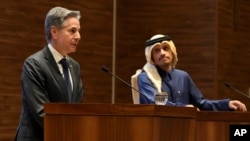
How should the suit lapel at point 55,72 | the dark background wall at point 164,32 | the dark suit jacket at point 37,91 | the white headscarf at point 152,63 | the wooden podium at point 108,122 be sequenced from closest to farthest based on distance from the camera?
the wooden podium at point 108,122
the dark suit jacket at point 37,91
the suit lapel at point 55,72
the white headscarf at point 152,63
the dark background wall at point 164,32

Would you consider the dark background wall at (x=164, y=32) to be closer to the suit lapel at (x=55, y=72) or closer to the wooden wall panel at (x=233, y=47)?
the wooden wall panel at (x=233, y=47)

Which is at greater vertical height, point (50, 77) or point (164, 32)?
point (164, 32)

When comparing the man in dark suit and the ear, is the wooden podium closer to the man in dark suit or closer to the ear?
the man in dark suit

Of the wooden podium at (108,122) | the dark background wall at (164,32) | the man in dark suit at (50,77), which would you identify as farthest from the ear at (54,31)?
the dark background wall at (164,32)

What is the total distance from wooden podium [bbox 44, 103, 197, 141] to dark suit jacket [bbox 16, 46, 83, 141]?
29 cm

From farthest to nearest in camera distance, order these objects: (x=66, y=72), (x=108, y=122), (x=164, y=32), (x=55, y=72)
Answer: (x=164, y=32), (x=66, y=72), (x=55, y=72), (x=108, y=122)

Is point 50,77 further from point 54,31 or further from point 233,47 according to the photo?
point 233,47

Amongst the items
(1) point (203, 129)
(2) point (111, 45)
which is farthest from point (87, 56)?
(1) point (203, 129)

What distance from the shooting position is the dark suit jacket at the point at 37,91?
3.59m

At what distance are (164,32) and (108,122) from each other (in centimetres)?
412

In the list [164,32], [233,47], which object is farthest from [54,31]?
[233,47]

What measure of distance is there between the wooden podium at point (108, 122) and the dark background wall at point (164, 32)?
10.6ft

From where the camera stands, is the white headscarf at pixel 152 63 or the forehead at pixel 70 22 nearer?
the forehead at pixel 70 22

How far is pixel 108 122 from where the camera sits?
3213 millimetres
